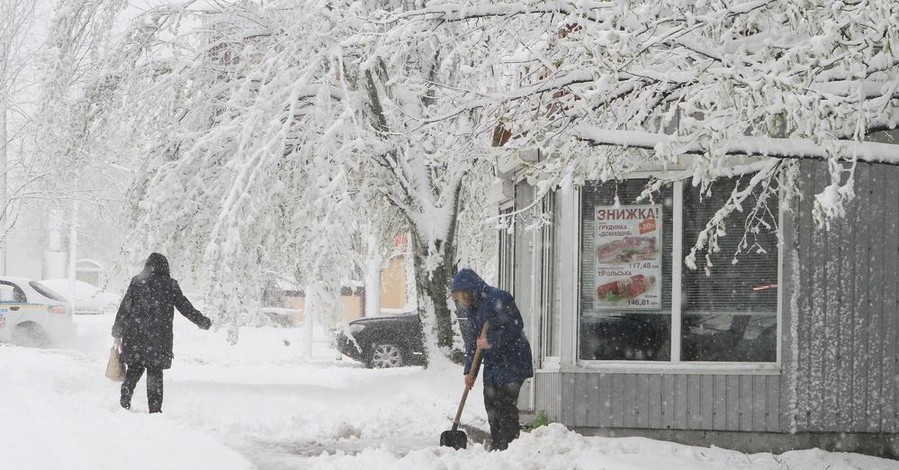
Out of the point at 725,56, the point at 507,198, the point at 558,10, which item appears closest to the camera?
the point at 725,56

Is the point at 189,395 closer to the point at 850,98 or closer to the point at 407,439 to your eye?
the point at 407,439

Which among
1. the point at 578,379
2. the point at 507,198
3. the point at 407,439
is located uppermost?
the point at 507,198

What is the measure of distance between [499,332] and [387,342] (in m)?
11.5

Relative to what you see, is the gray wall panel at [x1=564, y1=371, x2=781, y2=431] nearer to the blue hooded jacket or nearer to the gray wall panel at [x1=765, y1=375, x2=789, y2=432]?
the gray wall panel at [x1=765, y1=375, x2=789, y2=432]

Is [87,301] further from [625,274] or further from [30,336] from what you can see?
[625,274]

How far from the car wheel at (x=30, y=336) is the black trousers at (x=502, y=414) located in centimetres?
1649

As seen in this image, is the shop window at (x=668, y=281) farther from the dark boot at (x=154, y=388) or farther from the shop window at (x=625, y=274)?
the dark boot at (x=154, y=388)

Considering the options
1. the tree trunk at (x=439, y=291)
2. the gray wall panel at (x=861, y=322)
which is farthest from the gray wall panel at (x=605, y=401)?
the tree trunk at (x=439, y=291)

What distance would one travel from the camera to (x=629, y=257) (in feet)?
33.6

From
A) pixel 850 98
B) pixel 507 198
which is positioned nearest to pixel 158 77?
pixel 507 198

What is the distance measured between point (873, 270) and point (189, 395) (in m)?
8.00

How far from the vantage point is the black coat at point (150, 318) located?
35.2ft

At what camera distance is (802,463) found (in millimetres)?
Answer: 8984

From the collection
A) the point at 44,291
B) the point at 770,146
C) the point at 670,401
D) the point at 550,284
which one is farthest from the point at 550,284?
the point at 44,291
